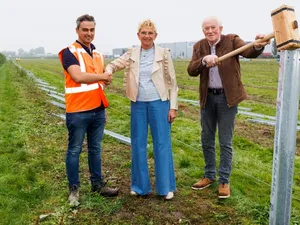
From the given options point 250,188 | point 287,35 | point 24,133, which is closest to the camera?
point 287,35

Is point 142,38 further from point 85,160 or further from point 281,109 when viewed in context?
point 85,160

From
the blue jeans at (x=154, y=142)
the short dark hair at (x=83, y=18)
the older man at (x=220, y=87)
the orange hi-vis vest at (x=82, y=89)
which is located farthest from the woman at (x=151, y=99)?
the short dark hair at (x=83, y=18)

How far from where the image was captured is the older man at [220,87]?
406cm

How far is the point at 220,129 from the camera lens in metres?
4.35

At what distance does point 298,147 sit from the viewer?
275 inches

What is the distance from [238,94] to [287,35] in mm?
1937

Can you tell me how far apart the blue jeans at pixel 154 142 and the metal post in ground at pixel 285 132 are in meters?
1.96

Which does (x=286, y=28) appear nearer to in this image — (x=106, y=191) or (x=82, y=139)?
(x=82, y=139)

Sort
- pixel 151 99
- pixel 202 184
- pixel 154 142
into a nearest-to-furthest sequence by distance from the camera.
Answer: pixel 151 99 < pixel 154 142 < pixel 202 184

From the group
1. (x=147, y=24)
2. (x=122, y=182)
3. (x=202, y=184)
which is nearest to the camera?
(x=147, y=24)

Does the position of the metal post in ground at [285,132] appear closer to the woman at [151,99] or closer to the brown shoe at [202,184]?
the woman at [151,99]

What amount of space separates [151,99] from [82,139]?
0.97 metres

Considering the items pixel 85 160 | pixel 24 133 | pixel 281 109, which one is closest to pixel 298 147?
pixel 85 160

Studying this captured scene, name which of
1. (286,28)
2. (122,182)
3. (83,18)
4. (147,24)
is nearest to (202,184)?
(122,182)
